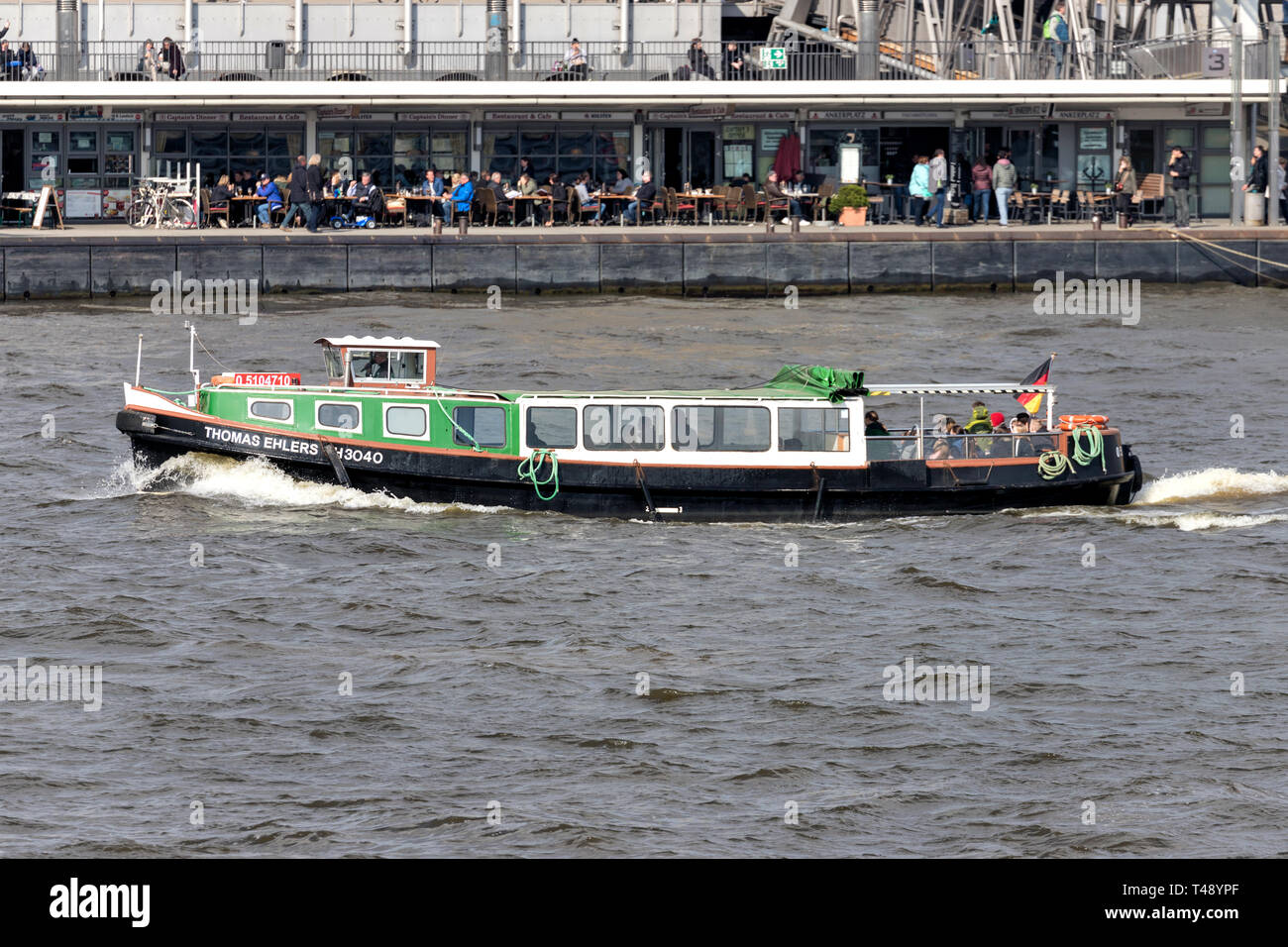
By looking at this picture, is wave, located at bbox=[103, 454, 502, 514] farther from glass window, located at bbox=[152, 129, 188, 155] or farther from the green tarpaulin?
glass window, located at bbox=[152, 129, 188, 155]

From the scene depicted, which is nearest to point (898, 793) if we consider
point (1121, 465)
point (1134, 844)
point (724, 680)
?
point (1134, 844)

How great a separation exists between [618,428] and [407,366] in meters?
3.03

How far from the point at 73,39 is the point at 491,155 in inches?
385

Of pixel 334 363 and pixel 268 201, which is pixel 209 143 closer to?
pixel 268 201

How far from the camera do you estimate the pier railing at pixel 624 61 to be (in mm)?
46094

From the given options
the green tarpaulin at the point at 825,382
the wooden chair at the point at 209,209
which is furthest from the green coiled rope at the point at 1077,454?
the wooden chair at the point at 209,209

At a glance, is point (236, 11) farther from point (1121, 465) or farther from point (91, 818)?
point (91, 818)

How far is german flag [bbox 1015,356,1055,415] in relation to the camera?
22672 mm

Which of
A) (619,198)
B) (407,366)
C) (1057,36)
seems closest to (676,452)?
(407,366)

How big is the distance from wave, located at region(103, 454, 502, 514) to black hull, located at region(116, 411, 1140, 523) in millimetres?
98

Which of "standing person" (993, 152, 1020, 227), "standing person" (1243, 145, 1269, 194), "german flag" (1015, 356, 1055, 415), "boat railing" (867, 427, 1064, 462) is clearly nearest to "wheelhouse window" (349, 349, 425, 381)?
"boat railing" (867, 427, 1064, 462)

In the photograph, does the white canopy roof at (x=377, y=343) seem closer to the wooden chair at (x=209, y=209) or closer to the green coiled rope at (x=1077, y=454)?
the green coiled rope at (x=1077, y=454)

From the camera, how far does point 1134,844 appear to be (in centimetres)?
1310

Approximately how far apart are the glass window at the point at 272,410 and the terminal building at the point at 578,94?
23.2 m
